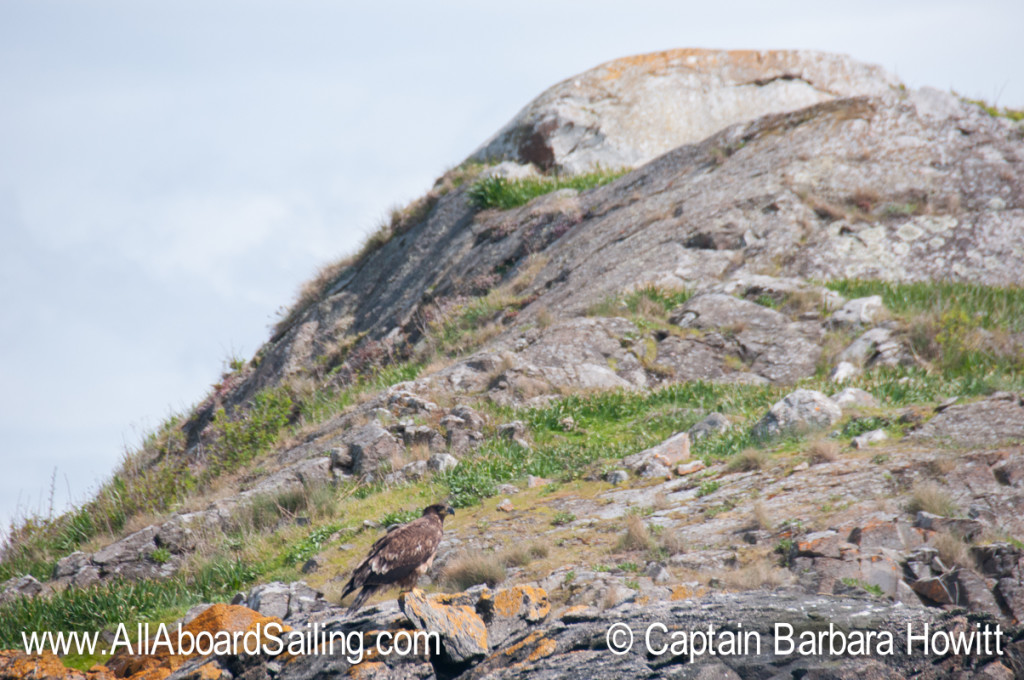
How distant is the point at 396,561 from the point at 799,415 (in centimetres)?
546

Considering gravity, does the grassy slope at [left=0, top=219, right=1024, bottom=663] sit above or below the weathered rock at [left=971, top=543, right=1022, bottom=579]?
above

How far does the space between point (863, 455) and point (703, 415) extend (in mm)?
2677

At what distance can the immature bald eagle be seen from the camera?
5.36 metres

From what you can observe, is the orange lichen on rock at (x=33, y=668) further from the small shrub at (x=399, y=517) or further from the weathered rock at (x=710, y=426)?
the weathered rock at (x=710, y=426)

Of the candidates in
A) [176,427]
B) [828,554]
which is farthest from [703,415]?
[176,427]

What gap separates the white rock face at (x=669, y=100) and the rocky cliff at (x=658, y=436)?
6.23 feet

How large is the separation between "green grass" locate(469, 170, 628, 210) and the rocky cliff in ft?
0.36

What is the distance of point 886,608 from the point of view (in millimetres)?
4426

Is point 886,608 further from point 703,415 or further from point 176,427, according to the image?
point 176,427

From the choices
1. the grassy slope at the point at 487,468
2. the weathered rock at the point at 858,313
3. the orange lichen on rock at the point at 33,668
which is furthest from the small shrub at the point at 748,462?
the orange lichen on rock at the point at 33,668

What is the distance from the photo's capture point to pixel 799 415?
352 inches

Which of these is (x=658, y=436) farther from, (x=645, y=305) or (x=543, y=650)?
(x=543, y=650)

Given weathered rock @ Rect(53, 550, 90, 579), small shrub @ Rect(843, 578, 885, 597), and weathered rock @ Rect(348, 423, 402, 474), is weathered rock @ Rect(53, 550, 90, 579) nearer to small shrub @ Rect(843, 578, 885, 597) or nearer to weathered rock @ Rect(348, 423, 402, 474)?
weathered rock @ Rect(348, 423, 402, 474)

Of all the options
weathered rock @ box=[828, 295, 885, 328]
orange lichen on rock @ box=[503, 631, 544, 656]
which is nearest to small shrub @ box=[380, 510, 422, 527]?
orange lichen on rock @ box=[503, 631, 544, 656]
